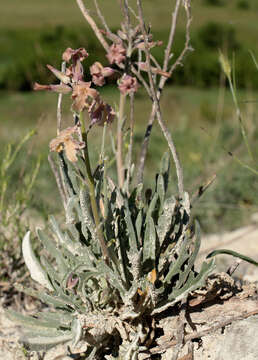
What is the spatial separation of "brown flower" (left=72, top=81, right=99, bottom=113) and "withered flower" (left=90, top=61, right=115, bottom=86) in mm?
76

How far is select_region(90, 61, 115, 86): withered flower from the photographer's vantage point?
100 centimetres

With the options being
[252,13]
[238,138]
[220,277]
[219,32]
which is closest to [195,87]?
[219,32]

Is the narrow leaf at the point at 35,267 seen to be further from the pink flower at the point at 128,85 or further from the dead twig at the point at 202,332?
the pink flower at the point at 128,85

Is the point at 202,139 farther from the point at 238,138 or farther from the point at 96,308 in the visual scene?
the point at 96,308

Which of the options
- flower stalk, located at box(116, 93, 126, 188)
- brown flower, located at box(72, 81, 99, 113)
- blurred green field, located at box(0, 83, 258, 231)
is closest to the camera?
brown flower, located at box(72, 81, 99, 113)

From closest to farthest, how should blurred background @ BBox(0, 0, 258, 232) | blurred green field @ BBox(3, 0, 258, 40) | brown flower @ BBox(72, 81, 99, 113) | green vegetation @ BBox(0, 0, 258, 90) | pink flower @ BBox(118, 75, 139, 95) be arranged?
brown flower @ BBox(72, 81, 99, 113) → pink flower @ BBox(118, 75, 139, 95) → blurred background @ BBox(0, 0, 258, 232) → green vegetation @ BBox(0, 0, 258, 90) → blurred green field @ BBox(3, 0, 258, 40)

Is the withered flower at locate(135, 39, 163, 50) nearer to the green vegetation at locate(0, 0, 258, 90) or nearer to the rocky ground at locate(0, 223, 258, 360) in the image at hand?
the rocky ground at locate(0, 223, 258, 360)

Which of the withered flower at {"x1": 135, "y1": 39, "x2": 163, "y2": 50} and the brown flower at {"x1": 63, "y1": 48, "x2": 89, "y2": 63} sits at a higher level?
the withered flower at {"x1": 135, "y1": 39, "x2": 163, "y2": 50}

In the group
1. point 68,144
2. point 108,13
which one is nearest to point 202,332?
point 68,144

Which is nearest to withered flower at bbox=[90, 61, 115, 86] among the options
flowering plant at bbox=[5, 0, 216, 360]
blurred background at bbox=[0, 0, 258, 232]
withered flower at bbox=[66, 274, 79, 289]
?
flowering plant at bbox=[5, 0, 216, 360]

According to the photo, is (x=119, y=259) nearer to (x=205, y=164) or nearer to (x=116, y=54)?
(x=116, y=54)

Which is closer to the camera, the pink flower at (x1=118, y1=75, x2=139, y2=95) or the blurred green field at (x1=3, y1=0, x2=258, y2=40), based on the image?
the pink flower at (x1=118, y1=75, x2=139, y2=95)

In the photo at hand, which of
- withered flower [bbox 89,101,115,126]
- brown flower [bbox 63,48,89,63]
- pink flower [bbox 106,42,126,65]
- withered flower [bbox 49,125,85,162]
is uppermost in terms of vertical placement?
pink flower [bbox 106,42,126,65]

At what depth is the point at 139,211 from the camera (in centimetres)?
119
